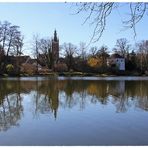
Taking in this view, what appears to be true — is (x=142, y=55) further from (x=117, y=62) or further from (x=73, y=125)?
(x=73, y=125)

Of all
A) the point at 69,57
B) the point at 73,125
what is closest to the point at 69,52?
the point at 69,57

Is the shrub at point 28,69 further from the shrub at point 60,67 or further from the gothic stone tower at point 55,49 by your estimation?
the gothic stone tower at point 55,49

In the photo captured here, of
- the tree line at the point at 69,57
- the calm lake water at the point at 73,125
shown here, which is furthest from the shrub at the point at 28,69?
the calm lake water at the point at 73,125

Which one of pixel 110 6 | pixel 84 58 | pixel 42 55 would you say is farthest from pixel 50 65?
pixel 110 6

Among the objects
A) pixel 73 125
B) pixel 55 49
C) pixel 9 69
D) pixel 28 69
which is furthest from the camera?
pixel 55 49

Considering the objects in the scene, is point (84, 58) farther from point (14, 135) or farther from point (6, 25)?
point (14, 135)

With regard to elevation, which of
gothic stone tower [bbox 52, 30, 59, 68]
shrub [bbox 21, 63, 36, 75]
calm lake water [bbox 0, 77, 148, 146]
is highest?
gothic stone tower [bbox 52, 30, 59, 68]

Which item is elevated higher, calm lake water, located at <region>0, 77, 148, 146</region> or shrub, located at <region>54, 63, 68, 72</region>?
A: shrub, located at <region>54, 63, 68, 72</region>

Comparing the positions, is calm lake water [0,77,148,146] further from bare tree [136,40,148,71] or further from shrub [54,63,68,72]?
bare tree [136,40,148,71]

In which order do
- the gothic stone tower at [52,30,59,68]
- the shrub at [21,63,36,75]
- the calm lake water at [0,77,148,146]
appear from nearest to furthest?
1. the calm lake water at [0,77,148,146]
2. the shrub at [21,63,36,75]
3. the gothic stone tower at [52,30,59,68]

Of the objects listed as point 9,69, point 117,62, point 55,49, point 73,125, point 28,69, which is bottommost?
point 73,125

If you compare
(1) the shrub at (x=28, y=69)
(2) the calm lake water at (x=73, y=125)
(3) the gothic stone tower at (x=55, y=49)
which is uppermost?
(3) the gothic stone tower at (x=55, y=49)

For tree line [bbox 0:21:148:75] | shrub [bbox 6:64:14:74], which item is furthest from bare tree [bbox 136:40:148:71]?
shrub [bbox 6:64:14:74]

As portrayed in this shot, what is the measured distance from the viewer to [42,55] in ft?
164
